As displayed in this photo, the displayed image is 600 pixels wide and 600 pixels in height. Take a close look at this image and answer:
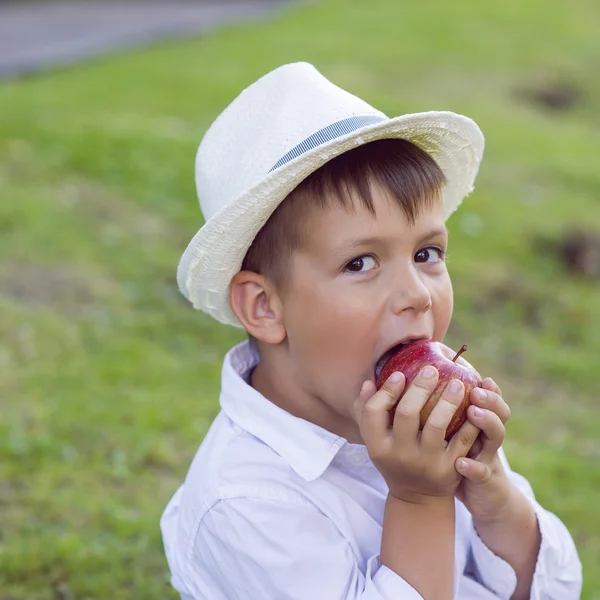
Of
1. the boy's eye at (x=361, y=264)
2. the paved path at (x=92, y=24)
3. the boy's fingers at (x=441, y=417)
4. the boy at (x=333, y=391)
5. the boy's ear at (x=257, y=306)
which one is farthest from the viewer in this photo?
the paved path at (x=92, y=24)

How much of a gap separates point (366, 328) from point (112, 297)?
324 centimetres

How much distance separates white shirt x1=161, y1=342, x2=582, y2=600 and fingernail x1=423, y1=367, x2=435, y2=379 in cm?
38

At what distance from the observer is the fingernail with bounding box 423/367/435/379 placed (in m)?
1.98

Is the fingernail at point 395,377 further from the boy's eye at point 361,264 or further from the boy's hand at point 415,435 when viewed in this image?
the boy's eye at point 361,264

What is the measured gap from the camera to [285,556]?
208cm

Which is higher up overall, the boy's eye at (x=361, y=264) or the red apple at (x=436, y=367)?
the boy's eye at (x=361, y=264)

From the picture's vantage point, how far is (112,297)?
5.17m

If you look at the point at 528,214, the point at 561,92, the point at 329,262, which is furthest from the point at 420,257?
the point at 561,92

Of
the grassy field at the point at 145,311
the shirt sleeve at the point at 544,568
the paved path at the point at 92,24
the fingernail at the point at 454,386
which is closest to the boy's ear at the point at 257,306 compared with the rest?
the fingernail at the point at 454,386

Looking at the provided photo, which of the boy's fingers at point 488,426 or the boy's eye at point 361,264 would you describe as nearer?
the boy's fingers at point 488,426

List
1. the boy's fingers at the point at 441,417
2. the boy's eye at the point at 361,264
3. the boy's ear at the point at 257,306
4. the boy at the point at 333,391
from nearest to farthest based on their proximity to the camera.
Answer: the boy's fingers at the point at 441,417 < the boy at the point at 333,391 < the boy's eye at the point at 361,264 < the boy's ear at the point at 257,306

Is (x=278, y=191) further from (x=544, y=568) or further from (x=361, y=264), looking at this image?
(x=544, y=568)

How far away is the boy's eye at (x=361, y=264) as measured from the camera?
217cm

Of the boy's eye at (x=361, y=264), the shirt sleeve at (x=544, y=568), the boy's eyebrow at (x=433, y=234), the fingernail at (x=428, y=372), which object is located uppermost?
the boy's eyebrow at (x=433, y=234)
